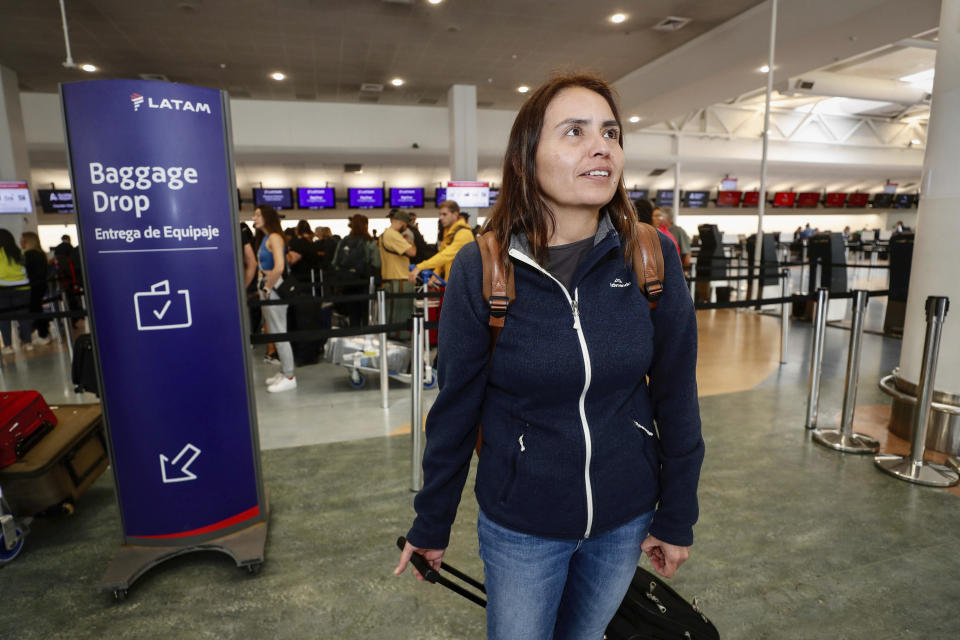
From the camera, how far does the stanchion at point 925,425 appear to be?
3.22 m

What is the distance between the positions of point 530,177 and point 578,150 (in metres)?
0.13

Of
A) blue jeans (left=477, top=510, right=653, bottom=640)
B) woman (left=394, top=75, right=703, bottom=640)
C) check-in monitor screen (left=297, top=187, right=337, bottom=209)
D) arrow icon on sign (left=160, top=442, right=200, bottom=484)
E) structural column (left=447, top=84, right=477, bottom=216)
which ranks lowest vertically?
arrow icon on sign (left=160, top=442, right=200, bottom=484)

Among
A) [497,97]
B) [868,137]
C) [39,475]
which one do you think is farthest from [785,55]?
[868,137]

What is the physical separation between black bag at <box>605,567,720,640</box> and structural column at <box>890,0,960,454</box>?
3.13 metres

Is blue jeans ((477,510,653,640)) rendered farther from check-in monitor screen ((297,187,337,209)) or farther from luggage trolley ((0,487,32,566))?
check-in monitor screen ((297,187,337,209))

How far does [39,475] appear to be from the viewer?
2660 mm

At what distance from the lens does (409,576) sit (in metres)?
2.43

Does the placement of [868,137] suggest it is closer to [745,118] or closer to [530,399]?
[745,118]

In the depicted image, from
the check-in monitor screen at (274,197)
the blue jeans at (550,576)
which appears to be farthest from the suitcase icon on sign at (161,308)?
the check-in monitor screen at (274,197)

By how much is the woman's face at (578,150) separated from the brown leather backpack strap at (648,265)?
0.15 m

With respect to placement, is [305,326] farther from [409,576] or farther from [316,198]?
[316,198]

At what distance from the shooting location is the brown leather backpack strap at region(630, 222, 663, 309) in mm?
1217

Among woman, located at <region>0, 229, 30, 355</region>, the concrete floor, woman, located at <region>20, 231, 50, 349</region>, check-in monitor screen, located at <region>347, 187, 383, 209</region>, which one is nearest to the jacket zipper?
the concrete floor

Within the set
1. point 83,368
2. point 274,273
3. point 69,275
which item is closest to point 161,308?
point 83,368
